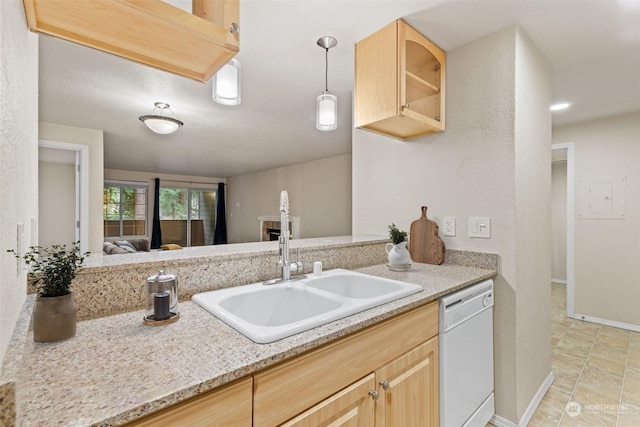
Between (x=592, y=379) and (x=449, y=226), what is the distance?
1.55 m

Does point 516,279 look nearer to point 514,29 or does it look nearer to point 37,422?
point 514,29

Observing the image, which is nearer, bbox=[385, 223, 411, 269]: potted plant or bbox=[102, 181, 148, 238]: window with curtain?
bbox=[385, 223, 411, 269]: potted plant

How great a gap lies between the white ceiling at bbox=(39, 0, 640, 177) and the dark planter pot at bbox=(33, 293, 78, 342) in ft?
4.73

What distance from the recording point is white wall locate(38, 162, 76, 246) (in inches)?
172

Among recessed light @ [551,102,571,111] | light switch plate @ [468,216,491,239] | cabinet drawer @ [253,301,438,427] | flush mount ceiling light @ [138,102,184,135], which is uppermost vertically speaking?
recessed light @ [551,102,571,111]

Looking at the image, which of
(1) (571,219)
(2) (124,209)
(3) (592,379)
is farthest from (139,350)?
(2) (124,209)

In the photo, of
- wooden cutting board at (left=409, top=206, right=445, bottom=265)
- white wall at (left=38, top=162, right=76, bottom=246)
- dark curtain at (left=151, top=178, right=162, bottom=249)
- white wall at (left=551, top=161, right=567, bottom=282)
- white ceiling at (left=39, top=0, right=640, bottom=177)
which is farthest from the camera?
dark curtain at (left=151, top=178, right=162, bottom=249)

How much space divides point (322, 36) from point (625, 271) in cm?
364

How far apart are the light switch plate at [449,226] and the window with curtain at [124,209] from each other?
7763 mm

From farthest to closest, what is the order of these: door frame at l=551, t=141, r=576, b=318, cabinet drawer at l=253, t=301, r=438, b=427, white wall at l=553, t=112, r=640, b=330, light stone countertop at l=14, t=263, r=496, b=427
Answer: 1. door frame at l=551, t=141, r=576, b=318
2. white wall at l=553, t=112, r=640, b=330
3. cabinet drawer at l=253, t=301, r=438, b=427
4. light stone countertop at l=14, t=263, r=496, b=427

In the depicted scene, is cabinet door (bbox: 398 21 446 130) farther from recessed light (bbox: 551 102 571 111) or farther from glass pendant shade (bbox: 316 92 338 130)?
recessed light (bbox: 551 102 571 111)

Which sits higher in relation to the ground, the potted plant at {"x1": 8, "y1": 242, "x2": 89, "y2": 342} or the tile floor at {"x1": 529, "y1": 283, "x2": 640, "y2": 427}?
the potted plant at {"x1": 8, "y1": 242, "x2": 89, "y2": 342}

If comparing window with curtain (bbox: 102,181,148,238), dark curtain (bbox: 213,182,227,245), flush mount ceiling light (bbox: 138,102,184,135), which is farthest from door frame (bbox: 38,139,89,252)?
dark curtain (bbox: 213,182,227,245)

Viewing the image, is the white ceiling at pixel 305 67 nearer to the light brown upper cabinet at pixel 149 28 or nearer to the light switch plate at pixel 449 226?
the light brown upper cabinet at pixel 149 28
